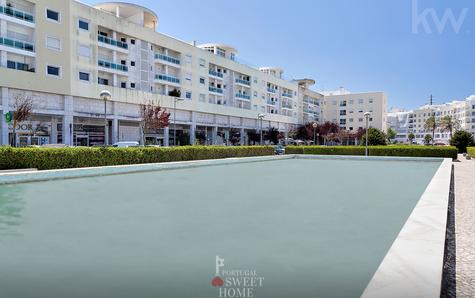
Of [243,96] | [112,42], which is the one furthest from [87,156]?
[243,96]

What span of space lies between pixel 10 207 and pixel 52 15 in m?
30.8

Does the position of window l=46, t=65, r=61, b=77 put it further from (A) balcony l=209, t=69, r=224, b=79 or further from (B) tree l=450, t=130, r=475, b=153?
(B) tree l=450, t=130, r=475, b=153

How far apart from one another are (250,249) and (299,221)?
2001 millimetres

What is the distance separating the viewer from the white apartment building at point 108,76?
103ft

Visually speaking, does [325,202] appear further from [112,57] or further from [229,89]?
[229,89]

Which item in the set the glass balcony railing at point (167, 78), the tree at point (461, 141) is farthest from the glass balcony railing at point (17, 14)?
the tree at point (461, 141)

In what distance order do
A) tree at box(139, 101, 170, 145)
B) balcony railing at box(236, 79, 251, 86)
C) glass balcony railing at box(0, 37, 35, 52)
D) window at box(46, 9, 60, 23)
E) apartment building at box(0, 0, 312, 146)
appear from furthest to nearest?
balcony railing at box(236, 79, 251, 86), tree at box(139, 101, 170, 145), window at box(46, 9, 60, 23), apartment building at box(0, 0, 312, 146), glass balcony railing at box(0, 37, 35, 52)

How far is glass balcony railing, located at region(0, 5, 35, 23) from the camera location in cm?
2953

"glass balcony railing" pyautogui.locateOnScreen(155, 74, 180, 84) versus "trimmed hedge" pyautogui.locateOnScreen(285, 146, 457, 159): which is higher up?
"glass balcony railing" pyautogui.locateOnScreen(155, 74, 180, 84)

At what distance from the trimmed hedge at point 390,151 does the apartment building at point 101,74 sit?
18736 millimetres

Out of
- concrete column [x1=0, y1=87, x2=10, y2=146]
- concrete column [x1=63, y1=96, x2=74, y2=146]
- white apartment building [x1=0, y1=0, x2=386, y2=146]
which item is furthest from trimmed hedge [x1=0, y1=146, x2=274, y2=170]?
concrete column [x1=0, y1=87, x2=10, y2=146]

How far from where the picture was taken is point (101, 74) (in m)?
38.4

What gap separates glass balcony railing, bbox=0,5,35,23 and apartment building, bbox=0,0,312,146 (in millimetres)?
81

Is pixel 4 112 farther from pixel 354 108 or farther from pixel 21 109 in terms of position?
pixel 354 108
